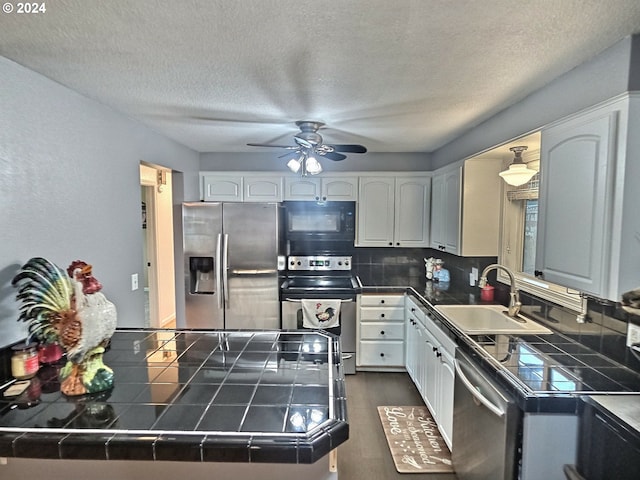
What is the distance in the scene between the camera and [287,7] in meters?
1.21

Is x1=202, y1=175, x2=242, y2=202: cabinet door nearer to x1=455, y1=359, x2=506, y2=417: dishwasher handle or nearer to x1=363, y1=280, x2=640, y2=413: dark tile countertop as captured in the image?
x1=363, y1=280, x2=640, y2=413: dark tile countertop

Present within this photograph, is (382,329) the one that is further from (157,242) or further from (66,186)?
(157,242)

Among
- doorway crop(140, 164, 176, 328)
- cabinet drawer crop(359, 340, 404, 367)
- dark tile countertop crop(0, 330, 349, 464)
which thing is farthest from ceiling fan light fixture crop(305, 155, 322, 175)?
doorway crop(140, 164, 176, 328)

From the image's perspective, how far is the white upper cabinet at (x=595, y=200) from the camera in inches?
54.0

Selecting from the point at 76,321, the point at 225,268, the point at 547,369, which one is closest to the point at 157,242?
the point at 225,268

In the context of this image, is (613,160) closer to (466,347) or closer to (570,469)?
(466,347)

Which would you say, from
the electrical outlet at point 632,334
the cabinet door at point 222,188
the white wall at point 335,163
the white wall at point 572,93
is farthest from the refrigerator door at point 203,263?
the electrical outlet at point 632,334

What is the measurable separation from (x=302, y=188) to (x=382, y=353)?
194cm

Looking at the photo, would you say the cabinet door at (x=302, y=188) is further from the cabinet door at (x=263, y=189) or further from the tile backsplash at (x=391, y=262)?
the tile backsplash at (x=391, y=262)

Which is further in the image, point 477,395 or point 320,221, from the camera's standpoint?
point 320,221

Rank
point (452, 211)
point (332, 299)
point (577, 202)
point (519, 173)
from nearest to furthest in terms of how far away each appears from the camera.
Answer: point (577, 202), point (519, 173), point (452, 211), point (332, 299)

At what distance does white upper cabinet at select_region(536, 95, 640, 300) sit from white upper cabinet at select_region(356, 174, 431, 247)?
2.05 meters

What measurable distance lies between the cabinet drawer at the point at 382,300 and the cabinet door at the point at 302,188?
48.1 inches

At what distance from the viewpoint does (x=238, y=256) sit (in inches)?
136
